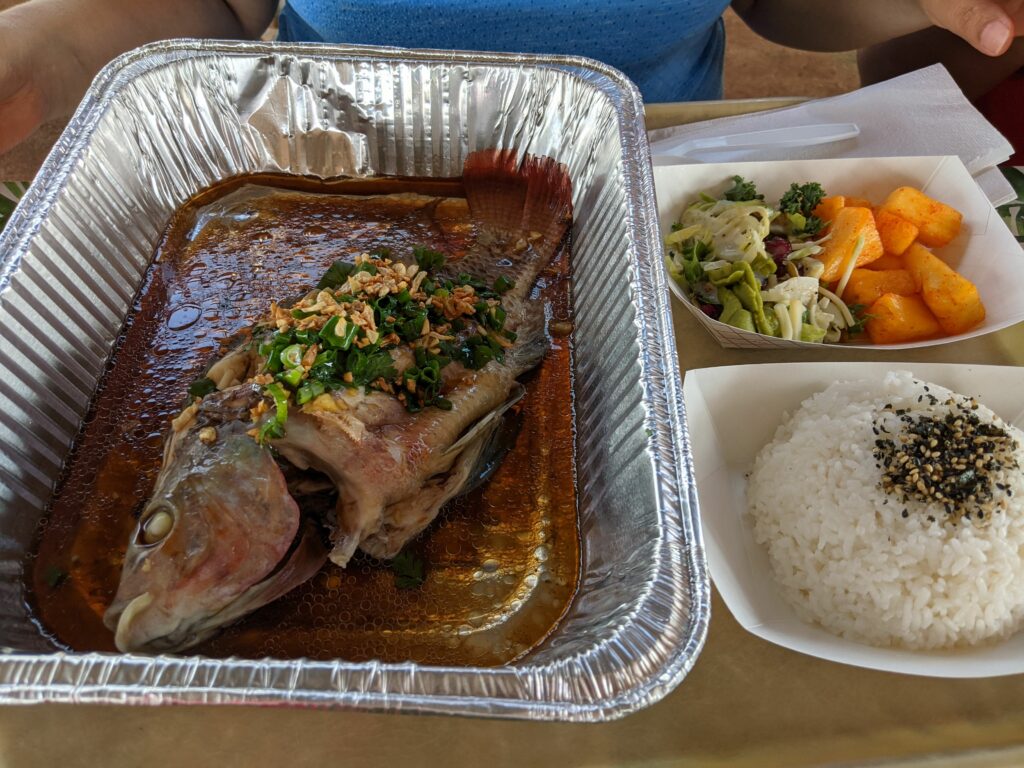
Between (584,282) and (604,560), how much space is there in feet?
2.40

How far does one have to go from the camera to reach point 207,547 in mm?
1022

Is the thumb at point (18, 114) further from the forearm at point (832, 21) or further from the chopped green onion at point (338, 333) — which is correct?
the forearm at point (832, 21)

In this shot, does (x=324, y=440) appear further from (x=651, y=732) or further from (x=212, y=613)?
(x=651, y=732)

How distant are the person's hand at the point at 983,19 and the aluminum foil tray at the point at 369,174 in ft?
2.71

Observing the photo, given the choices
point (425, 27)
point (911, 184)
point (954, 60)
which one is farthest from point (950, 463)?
point (954, 60)

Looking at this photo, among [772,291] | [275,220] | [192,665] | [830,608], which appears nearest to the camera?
[192,665]

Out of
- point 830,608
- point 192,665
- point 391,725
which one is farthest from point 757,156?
point 192,665

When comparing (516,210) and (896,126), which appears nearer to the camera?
(516,210)

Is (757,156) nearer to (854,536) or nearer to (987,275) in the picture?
(987,275)

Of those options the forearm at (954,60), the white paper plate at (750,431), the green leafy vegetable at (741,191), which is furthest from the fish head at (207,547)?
the forearm at (954,60)

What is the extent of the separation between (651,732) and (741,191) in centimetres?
141

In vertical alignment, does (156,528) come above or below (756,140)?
above

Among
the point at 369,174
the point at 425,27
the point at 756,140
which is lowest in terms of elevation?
the point at 756,140

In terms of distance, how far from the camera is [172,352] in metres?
1.51
